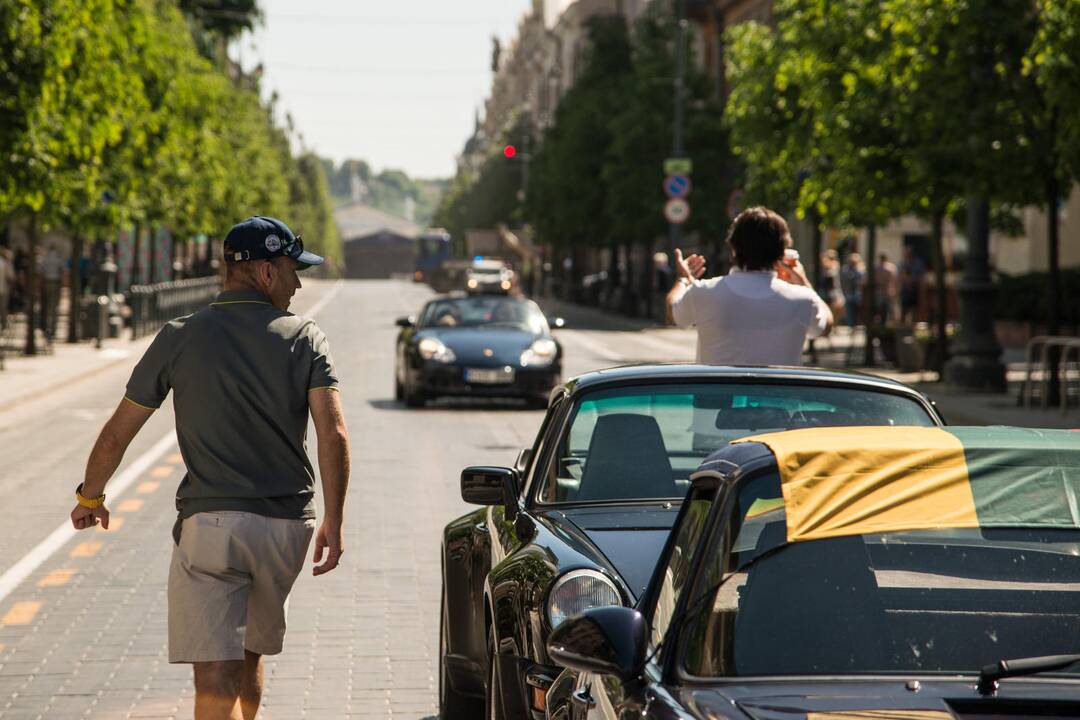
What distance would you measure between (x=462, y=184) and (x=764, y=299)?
164211mm

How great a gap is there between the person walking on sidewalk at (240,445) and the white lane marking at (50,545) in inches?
184

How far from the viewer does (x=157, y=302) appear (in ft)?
144

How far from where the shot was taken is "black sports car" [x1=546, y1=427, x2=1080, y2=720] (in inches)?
146

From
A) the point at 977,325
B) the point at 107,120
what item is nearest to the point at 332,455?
the point at 977,325

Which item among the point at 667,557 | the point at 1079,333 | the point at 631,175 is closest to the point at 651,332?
the point at 631,175

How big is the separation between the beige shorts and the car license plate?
17315mm

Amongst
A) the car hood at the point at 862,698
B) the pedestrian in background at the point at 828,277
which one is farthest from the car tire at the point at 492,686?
the pedestrian in background at the point at 828,277

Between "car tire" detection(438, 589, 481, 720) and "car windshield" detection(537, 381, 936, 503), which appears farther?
"car tire" detection(438, 589, 481, 720)

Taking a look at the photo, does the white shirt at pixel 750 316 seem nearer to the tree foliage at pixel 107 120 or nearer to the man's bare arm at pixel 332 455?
the man's bare arm at pixel 332 455

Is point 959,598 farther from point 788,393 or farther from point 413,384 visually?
point 413,384

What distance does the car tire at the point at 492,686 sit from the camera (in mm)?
5535

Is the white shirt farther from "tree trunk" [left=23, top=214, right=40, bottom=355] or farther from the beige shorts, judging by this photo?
Answer: "tree trunk" [left=23, top=214, right=40, bottom=355]

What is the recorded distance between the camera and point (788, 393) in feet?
20.9

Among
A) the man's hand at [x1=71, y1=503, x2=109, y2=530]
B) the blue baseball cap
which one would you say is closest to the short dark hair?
the blue baseball cap
